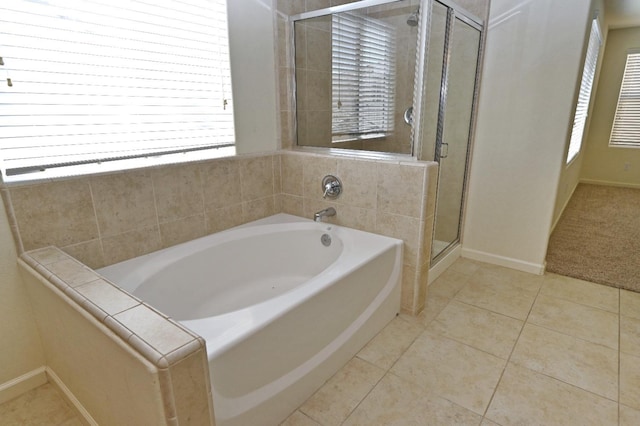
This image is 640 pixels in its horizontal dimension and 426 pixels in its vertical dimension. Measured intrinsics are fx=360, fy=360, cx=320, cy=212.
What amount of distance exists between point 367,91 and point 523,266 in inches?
72.1

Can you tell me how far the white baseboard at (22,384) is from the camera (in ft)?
5.03

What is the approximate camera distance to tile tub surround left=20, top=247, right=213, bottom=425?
89cm

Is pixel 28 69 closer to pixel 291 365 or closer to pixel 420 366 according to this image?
pixel 291 365

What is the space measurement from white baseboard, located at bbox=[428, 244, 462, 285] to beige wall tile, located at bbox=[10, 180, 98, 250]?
210cm

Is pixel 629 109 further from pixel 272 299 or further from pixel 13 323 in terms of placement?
pixel 13 323

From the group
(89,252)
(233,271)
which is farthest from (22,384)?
(233,271)

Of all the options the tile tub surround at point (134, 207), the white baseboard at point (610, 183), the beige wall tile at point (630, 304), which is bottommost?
the beige wall tile at point (630, 304)

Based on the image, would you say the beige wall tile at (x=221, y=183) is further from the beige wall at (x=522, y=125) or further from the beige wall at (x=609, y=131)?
the beige wall at (x=609, y=131)

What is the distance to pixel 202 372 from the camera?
937 mm

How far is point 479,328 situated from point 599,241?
2.16 m

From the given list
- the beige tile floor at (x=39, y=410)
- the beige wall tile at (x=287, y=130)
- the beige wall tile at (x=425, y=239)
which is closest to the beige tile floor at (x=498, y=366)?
the beige wall tile at (x=425, y=239)

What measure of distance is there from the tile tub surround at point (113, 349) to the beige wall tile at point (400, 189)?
138cm

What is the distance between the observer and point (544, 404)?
152 centimetres

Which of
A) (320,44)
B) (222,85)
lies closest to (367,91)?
(320,44)
